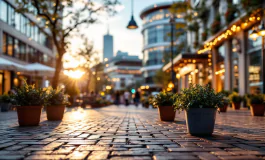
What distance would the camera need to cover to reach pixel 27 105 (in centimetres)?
853

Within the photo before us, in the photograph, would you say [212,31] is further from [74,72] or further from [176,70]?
[176,70]

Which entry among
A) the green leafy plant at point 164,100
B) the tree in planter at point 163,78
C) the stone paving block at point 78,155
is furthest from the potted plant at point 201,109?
the tree in planter at point 163,78

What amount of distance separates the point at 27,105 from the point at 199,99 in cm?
464

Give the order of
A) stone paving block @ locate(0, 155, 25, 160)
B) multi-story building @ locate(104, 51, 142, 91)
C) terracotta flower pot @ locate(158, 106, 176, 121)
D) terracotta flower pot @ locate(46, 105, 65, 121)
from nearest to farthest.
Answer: stone paving block @ locate(0, 155, 25, 160)
terracotta flower pot @ locate(158, 106, 176, 121)
terracotta flower pot @ locate(46, 105, 65, 121)
multi-story building @ locate(104, 51, 142, 91)

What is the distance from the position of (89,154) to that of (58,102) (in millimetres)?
6752

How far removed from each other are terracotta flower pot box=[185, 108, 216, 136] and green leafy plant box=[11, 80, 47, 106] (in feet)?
14.3

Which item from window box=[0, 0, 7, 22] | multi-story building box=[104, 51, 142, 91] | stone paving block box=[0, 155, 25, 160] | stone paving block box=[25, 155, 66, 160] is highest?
multi-story building box=[104, 51, 142, 91]

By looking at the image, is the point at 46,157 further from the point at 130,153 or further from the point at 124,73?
the point at 124,73

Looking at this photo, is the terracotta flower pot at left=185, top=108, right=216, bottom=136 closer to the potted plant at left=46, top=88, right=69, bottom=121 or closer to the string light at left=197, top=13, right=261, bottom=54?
the potted plant at left=46, top=88, right=69, bottom=121

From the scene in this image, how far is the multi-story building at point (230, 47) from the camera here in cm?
1791

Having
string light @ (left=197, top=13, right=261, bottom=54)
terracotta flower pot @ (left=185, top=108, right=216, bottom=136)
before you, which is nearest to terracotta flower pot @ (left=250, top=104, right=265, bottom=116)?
string light @ (left=197, top=13, right=261, bottom=54)

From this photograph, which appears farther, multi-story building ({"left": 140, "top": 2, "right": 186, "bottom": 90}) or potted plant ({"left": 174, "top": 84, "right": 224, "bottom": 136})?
multi-story building ({"left": 140, "top": 2, "right": 186, "bottom": 90})

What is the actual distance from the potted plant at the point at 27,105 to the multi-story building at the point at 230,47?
403 inches

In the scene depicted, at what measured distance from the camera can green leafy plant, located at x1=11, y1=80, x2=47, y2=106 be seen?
8.48m
